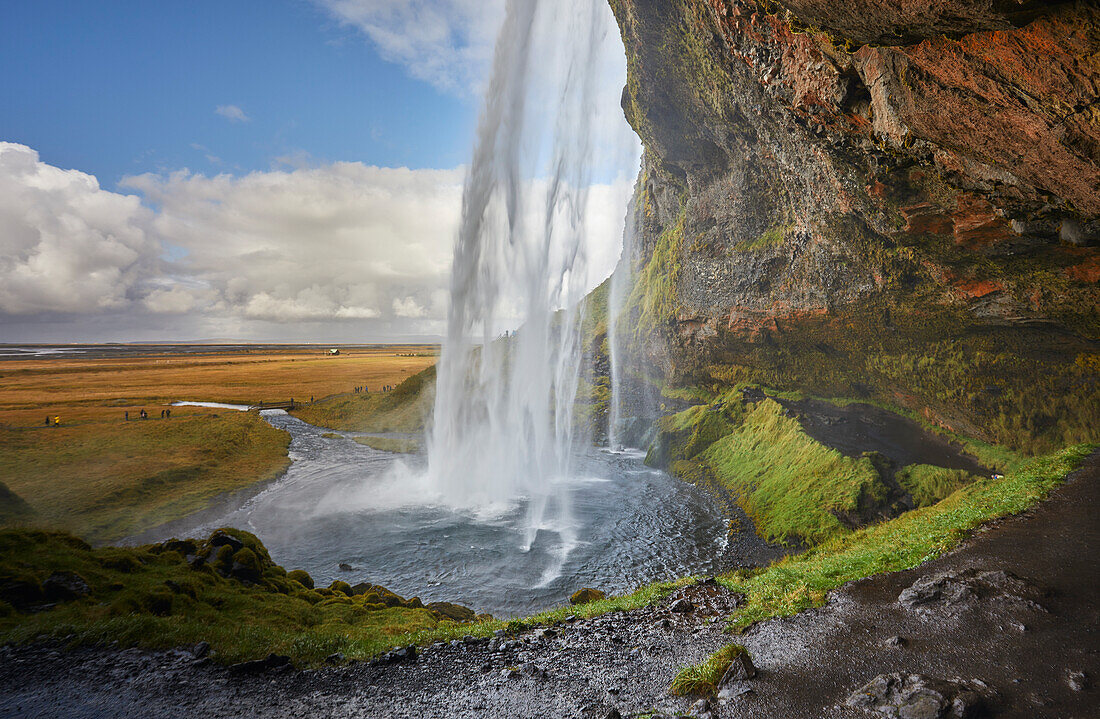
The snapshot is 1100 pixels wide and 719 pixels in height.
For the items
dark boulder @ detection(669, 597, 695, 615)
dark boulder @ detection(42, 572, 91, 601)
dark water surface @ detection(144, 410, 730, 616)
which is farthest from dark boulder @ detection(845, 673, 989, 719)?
dark boulder @ detection(42, 572, 91, 601)

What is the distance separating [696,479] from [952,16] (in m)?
25.7

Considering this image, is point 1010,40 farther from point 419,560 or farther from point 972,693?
point 419,560

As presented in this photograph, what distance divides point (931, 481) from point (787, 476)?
5760 millimetres

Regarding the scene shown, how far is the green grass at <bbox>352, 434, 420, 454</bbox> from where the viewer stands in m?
39.5

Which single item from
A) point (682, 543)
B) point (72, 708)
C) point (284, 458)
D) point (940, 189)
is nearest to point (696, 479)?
point (682, 543)

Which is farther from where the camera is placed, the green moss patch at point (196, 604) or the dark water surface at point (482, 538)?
the dark water surface at point (482, 538)

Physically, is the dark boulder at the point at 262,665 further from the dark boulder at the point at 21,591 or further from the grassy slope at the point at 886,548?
the grassy slope at the point at 886,548

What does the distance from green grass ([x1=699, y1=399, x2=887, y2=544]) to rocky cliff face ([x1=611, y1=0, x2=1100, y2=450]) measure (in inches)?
235

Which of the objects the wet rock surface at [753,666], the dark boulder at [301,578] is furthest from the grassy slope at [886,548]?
the dark boulder at [301,578]

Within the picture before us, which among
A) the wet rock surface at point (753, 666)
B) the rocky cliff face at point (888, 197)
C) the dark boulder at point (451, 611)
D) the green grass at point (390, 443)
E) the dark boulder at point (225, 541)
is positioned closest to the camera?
the wet rock surface at point (753, 666)

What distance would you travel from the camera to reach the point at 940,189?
14.2 meters

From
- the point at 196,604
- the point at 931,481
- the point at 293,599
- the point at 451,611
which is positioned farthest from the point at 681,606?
the point at 931,481

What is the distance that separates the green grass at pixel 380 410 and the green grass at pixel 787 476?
3336 centimetres

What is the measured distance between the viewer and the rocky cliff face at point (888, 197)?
7.67 m
